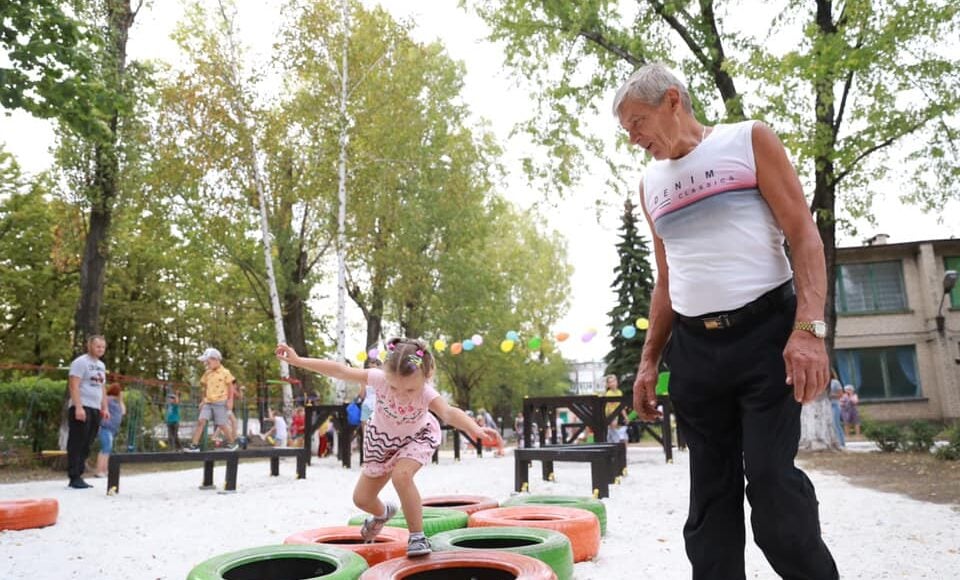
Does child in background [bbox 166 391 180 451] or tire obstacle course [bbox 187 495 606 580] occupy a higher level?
child in background [bbox 166 391 180 451]

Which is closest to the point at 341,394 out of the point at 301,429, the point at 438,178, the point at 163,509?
the point at 301,429

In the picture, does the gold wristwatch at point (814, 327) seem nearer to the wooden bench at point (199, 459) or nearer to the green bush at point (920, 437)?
the wooden bench at point (199, 459)

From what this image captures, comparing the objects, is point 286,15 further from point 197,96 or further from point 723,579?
point 723,579

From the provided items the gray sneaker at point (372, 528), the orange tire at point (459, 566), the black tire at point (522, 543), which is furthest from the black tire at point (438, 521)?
the orange tire at point (459, 566)

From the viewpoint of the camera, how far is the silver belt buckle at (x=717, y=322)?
2189 millimetres

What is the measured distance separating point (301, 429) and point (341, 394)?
2.90 meters

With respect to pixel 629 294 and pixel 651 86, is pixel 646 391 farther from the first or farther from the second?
pixel 629 294

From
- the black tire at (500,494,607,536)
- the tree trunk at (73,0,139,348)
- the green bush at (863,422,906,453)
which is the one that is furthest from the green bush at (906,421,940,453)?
the tree trunk at (73,0,139,348)

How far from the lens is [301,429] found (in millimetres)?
20609

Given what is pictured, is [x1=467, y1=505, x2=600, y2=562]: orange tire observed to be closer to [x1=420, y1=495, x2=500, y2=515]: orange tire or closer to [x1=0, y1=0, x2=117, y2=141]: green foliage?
[x1=420, y1=495, x2=500, y2=515]: orange tire

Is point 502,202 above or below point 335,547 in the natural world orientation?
above

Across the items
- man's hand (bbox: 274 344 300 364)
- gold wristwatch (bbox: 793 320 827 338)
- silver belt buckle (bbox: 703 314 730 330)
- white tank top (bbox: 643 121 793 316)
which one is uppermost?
white tank top (bbox: 643 121 793 316)

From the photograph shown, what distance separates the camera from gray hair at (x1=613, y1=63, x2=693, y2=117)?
7.56 ft

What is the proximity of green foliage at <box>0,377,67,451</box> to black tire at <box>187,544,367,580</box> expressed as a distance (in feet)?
39.5
